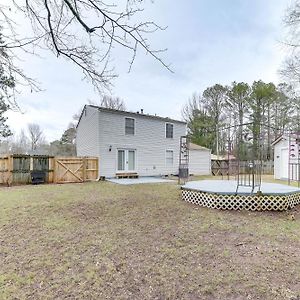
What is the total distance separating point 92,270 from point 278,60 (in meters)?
15.0

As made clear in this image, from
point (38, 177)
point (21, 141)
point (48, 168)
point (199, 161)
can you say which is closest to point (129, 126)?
point (48, 168)

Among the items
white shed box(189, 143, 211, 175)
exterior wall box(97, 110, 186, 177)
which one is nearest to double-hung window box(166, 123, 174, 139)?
exterior wall box(97, 110, 186, 177)

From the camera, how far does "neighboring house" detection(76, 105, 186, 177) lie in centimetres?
1692

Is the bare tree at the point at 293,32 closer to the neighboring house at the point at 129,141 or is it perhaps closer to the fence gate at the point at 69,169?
the neighboring house at the point at 129,141

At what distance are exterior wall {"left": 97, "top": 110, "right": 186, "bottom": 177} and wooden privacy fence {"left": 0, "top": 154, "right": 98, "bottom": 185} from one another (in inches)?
39.7

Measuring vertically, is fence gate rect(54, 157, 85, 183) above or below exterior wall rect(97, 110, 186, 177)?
below

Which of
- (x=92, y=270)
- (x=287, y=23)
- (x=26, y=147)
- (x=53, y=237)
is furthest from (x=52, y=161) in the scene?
(x=26, y=147)

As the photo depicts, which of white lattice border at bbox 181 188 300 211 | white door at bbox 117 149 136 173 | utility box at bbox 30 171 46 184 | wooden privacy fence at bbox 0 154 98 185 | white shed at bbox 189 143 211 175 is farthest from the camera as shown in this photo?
white shed at bbox 189 143 211 175

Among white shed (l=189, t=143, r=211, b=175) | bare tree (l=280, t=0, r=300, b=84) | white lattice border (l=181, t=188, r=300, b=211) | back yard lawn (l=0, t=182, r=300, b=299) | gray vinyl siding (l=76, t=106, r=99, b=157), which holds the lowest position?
back yard lawn (l=0, t=182, r=300, b=299)

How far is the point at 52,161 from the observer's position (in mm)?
15070

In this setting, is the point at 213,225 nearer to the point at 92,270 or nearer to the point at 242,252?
the point at 242,252

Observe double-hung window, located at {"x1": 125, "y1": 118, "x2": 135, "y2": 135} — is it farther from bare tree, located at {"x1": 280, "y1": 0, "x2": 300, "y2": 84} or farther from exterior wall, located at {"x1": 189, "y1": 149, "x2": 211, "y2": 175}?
bare tree, located at {"x1": 280, "y1": 0, "x2": 300, "y2": 84}

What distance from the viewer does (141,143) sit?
18609mm

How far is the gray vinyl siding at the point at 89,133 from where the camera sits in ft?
56.2
